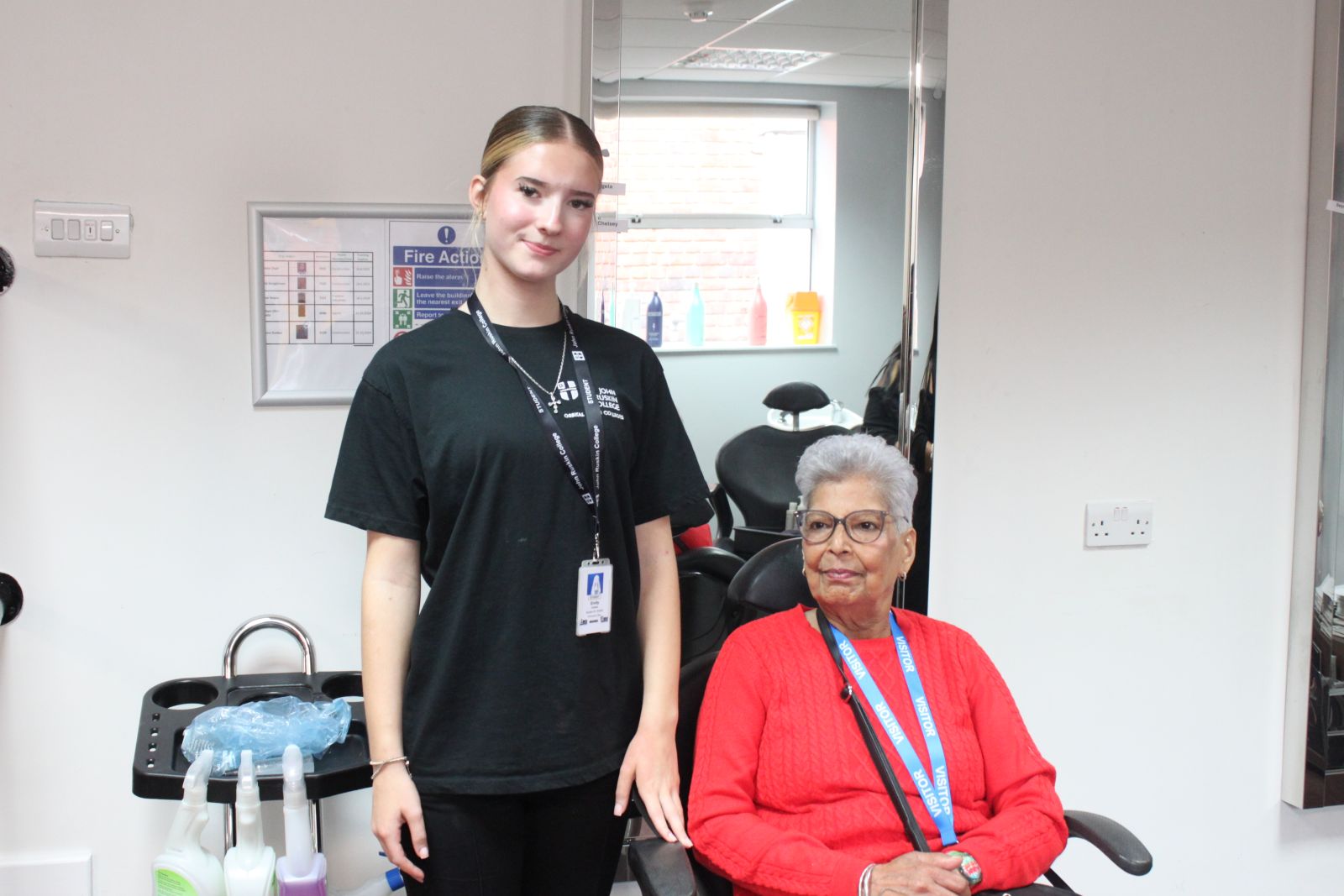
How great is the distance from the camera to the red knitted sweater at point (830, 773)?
1643 millimetres

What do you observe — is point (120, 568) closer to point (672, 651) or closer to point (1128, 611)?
point (672, 651)

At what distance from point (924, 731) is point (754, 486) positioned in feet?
2.16

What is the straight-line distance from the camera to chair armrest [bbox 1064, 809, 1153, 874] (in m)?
1.68

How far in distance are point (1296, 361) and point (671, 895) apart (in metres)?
1.82

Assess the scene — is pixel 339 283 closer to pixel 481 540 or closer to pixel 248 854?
pixel 481 540

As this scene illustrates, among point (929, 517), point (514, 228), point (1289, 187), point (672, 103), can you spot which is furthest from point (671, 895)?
point (1289, 187)

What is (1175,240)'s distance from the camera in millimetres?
2414

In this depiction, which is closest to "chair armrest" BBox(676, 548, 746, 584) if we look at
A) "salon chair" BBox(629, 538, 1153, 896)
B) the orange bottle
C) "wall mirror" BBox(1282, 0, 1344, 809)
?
"salon chair" BBox(629, 538, 1153, 896)

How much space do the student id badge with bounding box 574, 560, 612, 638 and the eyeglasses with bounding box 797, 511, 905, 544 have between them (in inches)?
15.9

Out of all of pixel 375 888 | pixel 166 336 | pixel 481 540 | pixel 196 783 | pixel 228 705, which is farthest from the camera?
pixel 375 888

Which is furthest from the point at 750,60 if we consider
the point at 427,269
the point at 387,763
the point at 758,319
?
the point at 387,763

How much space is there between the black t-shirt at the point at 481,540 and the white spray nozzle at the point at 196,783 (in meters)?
0.39

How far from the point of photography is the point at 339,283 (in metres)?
2.08

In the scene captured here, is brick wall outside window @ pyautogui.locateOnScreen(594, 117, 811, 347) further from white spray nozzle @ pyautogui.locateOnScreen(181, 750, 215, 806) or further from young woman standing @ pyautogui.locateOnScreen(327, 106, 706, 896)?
white spray nozzle @ pyautogui.locateOnScreen(181, 750, 215, 806)
